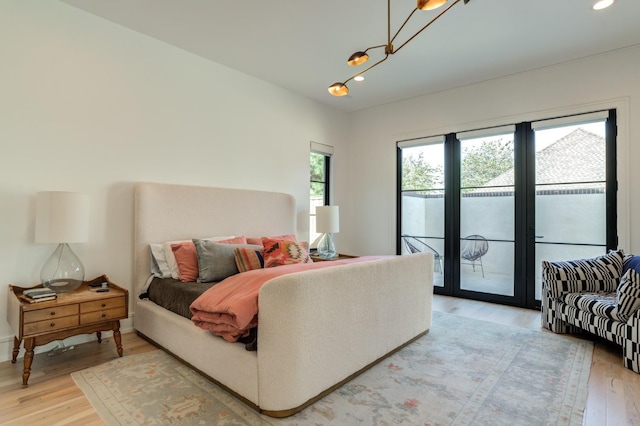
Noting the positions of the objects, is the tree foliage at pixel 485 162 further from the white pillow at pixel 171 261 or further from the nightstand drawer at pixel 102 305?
the nightstand drawer at pixel 102 305

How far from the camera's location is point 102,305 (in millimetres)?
2512

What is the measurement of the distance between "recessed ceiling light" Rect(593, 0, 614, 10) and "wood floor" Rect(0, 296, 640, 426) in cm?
298

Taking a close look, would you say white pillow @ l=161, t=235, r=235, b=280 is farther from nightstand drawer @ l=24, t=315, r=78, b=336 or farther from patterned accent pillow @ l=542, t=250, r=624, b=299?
patterned accent pillow @ l=542, t=250, r=624, b=299

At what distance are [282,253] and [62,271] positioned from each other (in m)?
1.79

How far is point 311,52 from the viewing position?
12.1 ft

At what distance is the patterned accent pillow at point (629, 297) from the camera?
252cm

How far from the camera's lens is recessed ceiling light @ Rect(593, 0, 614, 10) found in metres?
2.75

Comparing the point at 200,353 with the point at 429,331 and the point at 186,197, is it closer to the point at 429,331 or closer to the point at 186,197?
the point at 186,197

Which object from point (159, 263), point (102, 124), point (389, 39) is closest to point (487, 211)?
point (389, 39)

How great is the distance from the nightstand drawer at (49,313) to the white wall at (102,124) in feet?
2.07

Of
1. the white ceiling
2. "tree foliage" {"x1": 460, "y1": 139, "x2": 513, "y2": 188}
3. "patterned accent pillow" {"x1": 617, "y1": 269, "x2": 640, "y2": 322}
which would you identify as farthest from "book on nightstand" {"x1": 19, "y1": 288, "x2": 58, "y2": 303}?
"tree foliage" {"x1": 460, "y1": 139, "x2": 513, "y2": 188}

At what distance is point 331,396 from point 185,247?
190 cm

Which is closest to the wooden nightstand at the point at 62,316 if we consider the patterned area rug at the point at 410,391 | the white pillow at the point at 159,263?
the patterned area rug at the point at 410,391

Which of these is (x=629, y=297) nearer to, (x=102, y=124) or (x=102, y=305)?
(x=102, y=305)
